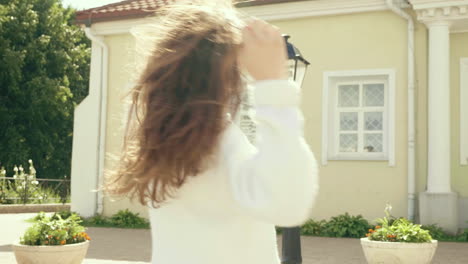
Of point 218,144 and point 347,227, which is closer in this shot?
point 218,144

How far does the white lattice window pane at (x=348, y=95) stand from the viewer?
475 inches

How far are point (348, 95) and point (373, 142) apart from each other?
3.51 ft

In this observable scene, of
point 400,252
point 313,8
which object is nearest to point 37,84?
point 313,8

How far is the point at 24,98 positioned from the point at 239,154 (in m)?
27.5

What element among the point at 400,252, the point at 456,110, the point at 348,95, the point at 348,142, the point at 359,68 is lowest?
the point at 400,252

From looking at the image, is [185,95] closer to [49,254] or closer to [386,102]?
[49,254]

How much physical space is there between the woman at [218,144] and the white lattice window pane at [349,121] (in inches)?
433

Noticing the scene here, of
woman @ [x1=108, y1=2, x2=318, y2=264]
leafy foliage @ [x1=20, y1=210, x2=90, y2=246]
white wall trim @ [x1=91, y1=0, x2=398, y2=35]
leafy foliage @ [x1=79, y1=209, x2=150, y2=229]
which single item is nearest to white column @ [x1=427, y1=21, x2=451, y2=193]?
white wall trim @ [x1=91, y1=0, x2=398, y2=35]

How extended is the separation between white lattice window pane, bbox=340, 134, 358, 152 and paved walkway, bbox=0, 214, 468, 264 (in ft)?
6.66

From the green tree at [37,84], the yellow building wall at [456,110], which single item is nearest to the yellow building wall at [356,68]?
the yellow building wall at [456,110]

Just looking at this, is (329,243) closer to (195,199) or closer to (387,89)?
(387,89)

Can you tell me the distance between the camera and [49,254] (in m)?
6.58

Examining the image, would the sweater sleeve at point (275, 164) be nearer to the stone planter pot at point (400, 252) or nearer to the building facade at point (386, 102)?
the stone planter pot at point (400, 252)

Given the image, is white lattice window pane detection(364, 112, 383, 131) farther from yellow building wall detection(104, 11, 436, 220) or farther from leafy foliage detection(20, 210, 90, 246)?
leafy foliage detection(20, 210, 90, 246)
